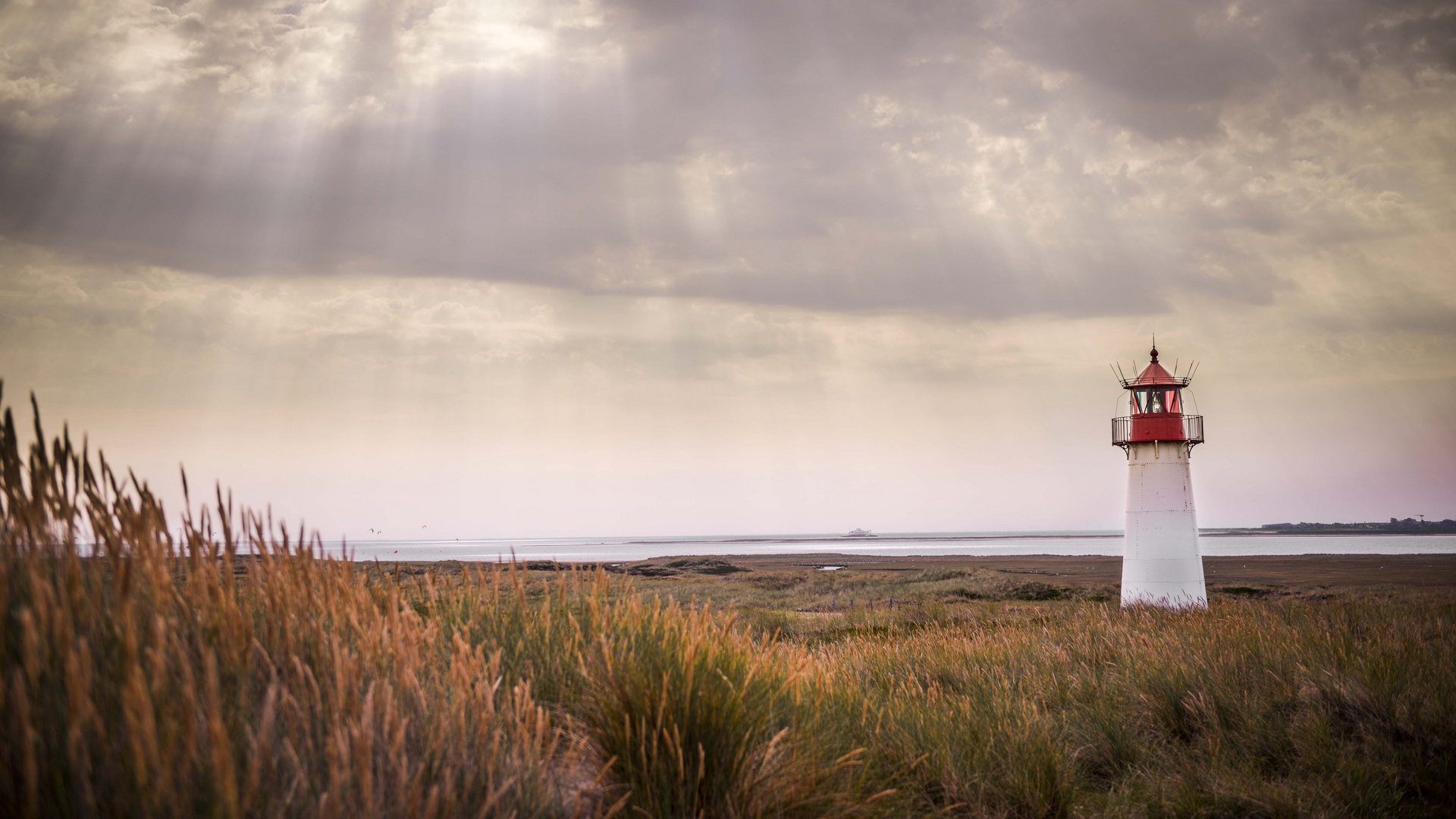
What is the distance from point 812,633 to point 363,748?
15.6 meters

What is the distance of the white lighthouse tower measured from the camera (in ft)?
58.3

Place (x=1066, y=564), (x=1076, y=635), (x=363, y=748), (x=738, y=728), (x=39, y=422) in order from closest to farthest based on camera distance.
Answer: (x=363, y=748)
(x=39, y=422)
(x=738, y=728)
(x=1076, y=635)
(x=1066, y=564)

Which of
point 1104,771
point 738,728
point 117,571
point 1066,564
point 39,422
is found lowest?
point 1066,564

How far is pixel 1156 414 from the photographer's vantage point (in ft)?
60.0

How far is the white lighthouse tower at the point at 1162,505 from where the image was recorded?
699 inches

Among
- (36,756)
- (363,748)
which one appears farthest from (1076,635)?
(36,756)

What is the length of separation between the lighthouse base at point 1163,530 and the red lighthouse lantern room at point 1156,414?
223mm

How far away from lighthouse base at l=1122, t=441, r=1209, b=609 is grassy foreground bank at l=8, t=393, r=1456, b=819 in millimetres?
8959

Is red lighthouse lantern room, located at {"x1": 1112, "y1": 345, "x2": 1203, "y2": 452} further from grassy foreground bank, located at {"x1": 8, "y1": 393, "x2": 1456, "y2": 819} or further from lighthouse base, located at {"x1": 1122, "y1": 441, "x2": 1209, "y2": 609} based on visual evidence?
grassy foreground bank, located at {"x1": 8, "y1": 393, "x2": 1456, "y2": 819}

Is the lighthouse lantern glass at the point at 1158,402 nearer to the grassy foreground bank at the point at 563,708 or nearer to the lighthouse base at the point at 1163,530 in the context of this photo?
the lighthouse base at the point at 1163,530

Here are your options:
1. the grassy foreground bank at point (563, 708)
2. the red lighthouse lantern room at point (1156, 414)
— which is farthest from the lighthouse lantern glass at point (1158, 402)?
the grassy foreground bank at point (563, 708)

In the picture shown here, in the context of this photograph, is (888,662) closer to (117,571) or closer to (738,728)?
(738,728)

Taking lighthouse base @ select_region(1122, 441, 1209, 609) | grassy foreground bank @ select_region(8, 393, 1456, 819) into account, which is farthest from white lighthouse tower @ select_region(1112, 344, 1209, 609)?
grassy foreground bank @ select_region(8, 393, 1456, 819)

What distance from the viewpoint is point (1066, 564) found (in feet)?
243
